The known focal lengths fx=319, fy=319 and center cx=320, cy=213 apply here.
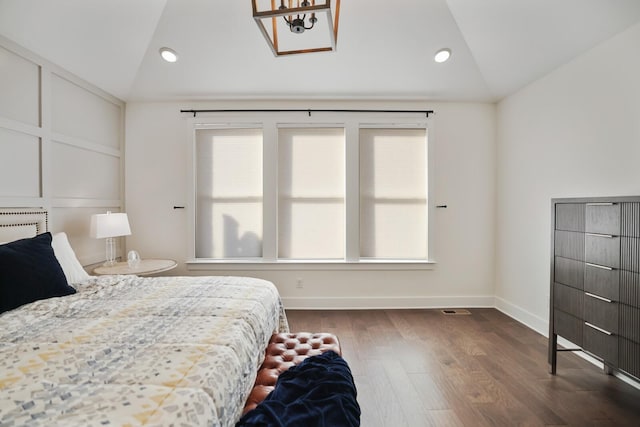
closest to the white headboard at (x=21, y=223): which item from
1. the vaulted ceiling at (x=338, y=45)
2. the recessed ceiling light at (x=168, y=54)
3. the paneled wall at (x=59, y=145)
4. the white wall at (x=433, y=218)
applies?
the paneled wall at (x=59, y=145)

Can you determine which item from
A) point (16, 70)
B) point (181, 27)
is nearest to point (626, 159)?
point (181, 27)

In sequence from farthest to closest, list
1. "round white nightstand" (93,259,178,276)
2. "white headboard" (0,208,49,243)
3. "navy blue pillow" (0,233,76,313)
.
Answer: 1. "round white nightstand" (93,259,178,276)
2. "white headboard" (0,208,49,243)
3. "navy blue pillow" (0,233,76,313)

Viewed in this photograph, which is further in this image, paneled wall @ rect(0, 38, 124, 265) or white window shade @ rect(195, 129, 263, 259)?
white window shade @ rect(195, 129, 263, 259)

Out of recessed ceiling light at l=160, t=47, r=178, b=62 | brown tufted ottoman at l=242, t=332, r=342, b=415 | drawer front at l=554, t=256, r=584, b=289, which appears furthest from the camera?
recessed ceiling light at l=160, t=47, r=178, b=62

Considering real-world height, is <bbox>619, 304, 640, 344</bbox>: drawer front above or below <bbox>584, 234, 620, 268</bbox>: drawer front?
below

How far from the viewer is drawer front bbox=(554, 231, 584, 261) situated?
2174 millimetres

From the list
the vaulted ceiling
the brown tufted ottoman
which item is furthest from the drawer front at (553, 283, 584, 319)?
the vaulted ceiling

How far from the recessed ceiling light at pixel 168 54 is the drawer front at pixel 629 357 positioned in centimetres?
420

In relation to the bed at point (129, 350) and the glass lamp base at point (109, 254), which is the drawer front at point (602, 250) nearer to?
the bed at point (129, 350)

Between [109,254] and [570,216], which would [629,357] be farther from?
[109,254]

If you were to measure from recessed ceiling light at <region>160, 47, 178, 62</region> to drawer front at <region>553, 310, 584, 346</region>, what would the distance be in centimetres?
405

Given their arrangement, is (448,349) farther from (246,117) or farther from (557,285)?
(246,117)

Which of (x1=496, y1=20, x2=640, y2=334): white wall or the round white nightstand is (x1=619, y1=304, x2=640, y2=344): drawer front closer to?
(x1=496, y1=20, x2=640, y2=334): white wall

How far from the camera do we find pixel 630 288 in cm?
185
